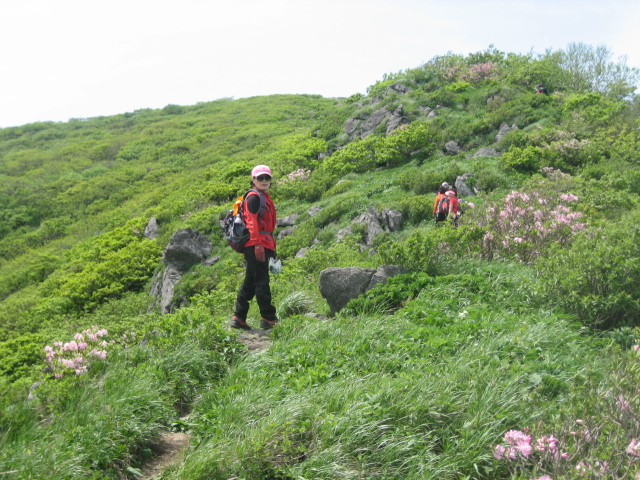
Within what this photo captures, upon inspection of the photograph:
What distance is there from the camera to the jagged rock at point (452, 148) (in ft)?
66.3

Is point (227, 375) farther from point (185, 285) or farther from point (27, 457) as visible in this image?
point (185, 285)

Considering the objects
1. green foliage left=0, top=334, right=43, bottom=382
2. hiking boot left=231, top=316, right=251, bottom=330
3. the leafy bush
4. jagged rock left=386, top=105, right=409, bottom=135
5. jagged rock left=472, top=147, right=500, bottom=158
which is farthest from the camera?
jagged rock left=386, top=105, right=409, bottom=135

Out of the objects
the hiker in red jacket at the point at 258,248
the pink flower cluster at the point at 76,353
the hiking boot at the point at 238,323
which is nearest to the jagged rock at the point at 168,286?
the hiking boot at the point at 238,323

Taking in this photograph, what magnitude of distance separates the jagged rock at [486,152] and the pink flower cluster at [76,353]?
17262 millimetres

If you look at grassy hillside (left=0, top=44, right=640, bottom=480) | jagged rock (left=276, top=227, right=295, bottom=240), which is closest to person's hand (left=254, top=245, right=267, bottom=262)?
grassy hillside (left=0, top=44, right=640, bottom=480)

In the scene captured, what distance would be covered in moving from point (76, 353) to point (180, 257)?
534 inches

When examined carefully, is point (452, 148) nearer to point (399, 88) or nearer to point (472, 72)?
point (472, 72)

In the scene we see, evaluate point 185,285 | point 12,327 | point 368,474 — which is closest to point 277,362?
point 368,474

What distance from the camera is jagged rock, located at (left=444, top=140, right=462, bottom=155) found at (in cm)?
2021

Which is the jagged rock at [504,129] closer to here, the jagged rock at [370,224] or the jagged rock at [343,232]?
the jagged rock at [370,224]

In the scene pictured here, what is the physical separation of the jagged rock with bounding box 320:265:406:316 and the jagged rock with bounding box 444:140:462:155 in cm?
1511

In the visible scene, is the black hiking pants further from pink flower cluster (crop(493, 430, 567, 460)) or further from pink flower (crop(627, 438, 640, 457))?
pink flower (crop(627, 438, 640, 457))

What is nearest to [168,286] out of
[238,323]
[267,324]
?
[238,323]

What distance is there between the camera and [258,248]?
5664 mm
